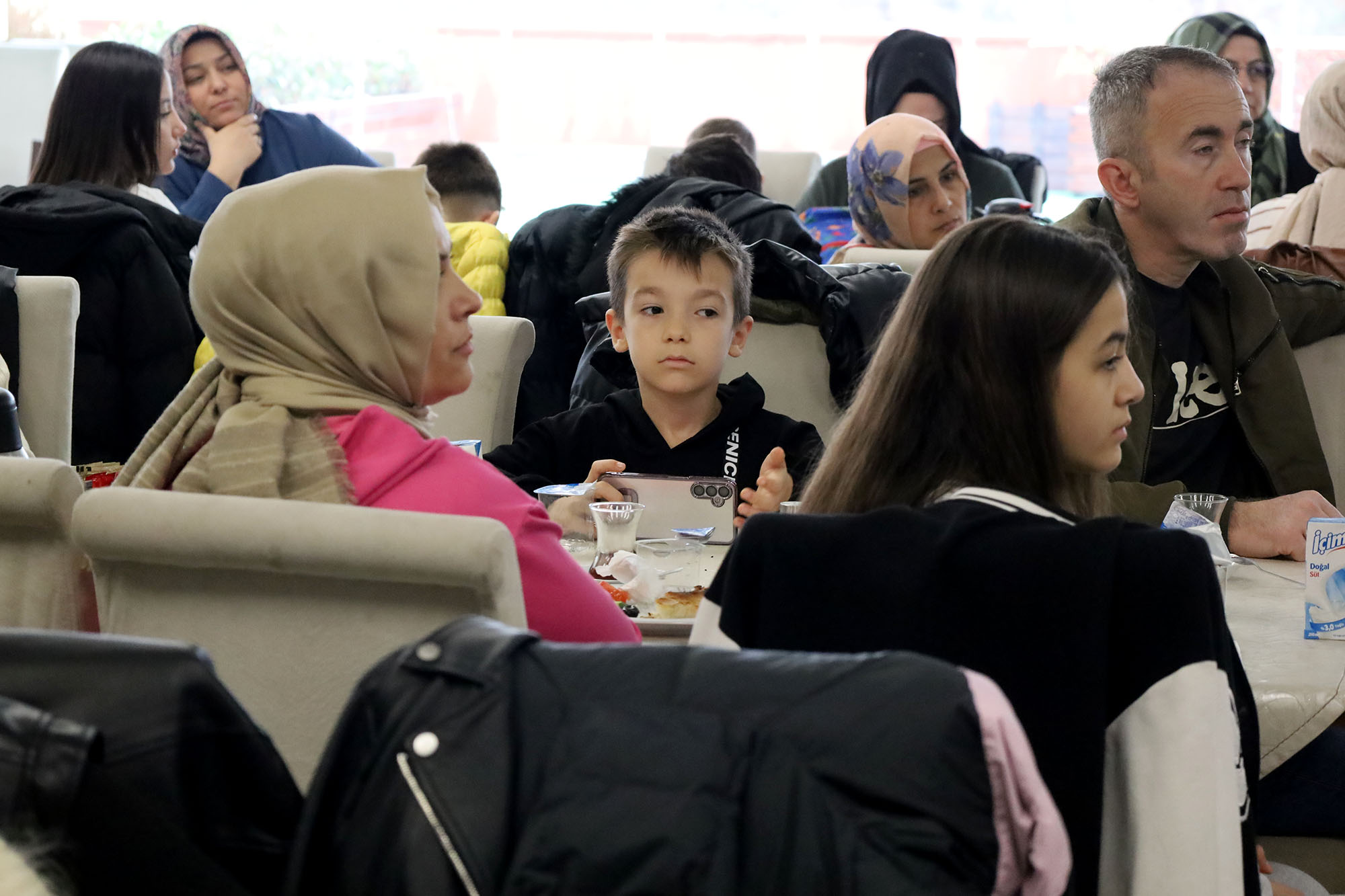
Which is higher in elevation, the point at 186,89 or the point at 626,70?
the point at 626,70

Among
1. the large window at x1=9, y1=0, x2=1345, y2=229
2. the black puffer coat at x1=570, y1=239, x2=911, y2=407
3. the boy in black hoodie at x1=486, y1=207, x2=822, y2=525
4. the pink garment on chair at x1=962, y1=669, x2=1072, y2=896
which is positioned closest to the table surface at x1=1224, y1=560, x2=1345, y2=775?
the pink garment on chair at x1=962, y1=669, x2=1072, y2=896

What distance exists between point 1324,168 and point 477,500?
10.8 feet

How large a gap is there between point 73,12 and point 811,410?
647cm

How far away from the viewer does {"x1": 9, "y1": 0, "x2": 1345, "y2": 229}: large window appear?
684cm

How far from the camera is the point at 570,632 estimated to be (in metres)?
1.40

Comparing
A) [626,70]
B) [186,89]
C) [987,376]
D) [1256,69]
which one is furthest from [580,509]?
[626,70]

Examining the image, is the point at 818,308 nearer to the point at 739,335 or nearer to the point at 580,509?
the point at 739,335

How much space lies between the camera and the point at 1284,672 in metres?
1.41

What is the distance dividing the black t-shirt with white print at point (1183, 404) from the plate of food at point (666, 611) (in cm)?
103

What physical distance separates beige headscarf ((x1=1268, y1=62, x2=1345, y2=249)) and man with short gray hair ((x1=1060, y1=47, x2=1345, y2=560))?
1522mm

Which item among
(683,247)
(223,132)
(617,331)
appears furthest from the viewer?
(223,132)

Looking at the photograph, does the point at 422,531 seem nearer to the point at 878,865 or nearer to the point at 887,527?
the point at 887,527

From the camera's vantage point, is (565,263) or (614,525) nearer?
(614,525)

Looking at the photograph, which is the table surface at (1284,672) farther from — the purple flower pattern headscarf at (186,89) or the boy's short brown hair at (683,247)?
the purple flower pattern headscarf at (186,89)
